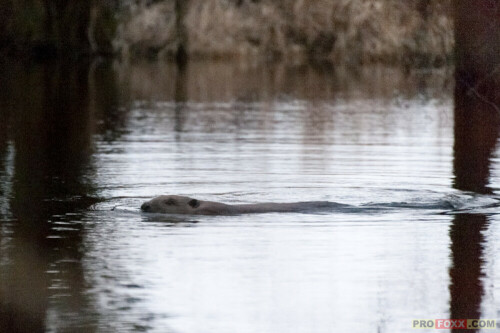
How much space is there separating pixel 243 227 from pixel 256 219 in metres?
0.51

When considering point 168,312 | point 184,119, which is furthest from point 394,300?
point 184,119

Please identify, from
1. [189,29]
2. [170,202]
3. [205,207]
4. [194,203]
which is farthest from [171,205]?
[189,29]

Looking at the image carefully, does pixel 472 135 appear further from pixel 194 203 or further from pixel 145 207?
pixel 145 207

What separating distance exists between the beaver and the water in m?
0.17

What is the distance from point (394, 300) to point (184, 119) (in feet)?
58.2

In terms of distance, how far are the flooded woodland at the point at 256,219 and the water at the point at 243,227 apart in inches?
1.0

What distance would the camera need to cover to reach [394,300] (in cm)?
880

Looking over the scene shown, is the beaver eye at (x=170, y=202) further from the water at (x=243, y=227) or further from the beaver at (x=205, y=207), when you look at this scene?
the water at (x=243, y=227)

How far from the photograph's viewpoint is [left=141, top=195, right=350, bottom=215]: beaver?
12.6 m

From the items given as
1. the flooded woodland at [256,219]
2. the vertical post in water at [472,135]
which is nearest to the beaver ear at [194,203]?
the flooded woodland at [256,219]

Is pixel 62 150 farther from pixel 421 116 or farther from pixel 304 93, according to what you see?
pixel 304 93

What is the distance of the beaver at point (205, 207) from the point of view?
41.3ft

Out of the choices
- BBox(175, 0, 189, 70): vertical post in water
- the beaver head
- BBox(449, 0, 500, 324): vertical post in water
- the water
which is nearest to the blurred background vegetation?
BBox(175, 0, 189, 70): vertical post in water

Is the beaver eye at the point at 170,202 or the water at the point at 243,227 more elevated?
the beaver eye at the point at 170,202
